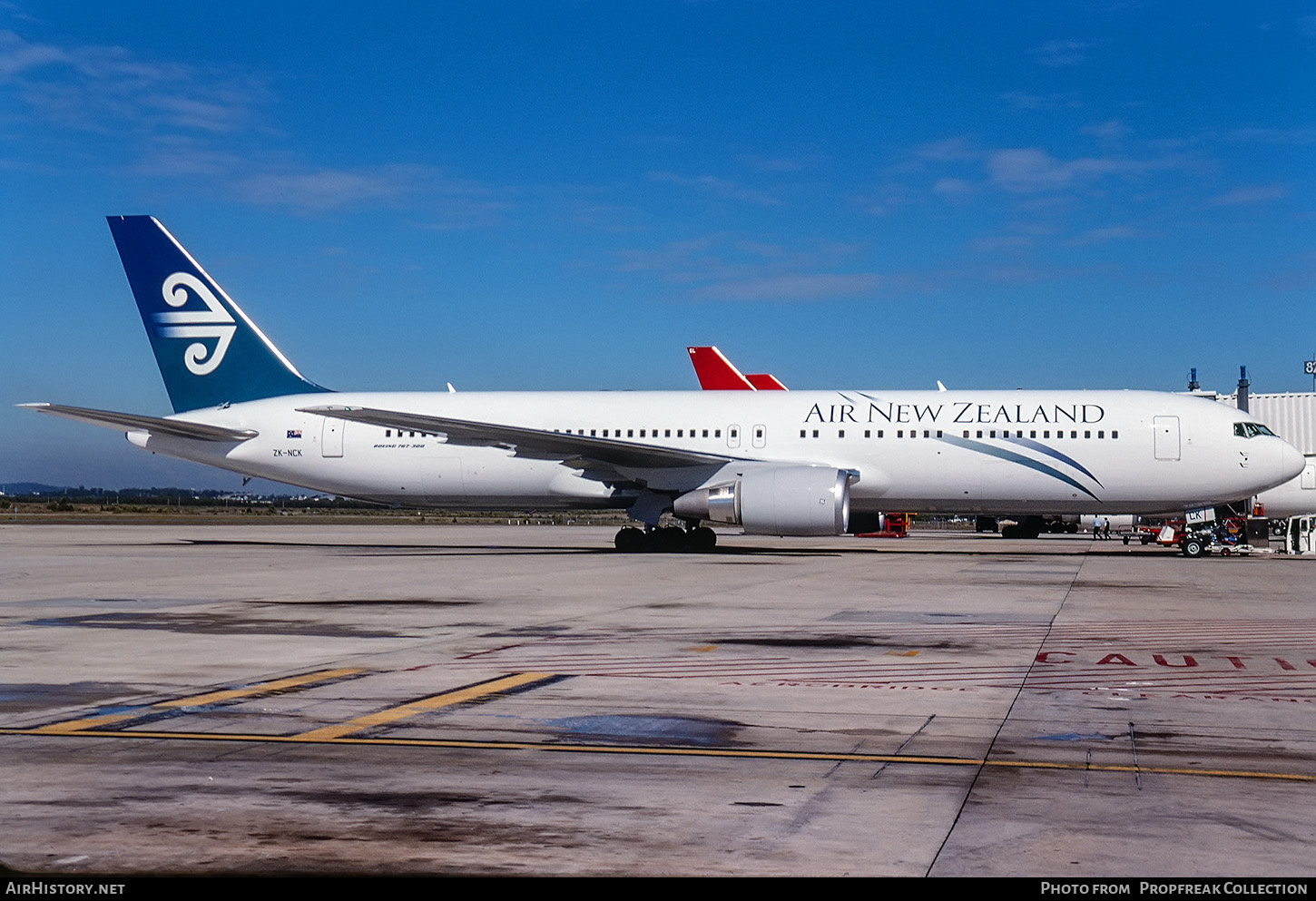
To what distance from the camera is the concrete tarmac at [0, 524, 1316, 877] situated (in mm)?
4680

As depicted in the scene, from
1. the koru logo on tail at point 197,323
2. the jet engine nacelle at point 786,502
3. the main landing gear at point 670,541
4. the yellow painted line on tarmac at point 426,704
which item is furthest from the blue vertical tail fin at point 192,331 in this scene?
the yellow painted line on tarmac at point 426,704

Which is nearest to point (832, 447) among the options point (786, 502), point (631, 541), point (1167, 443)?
point (786, 502)

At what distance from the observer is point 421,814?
5.17 meters

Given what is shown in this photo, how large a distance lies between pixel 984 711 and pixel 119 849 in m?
5.30

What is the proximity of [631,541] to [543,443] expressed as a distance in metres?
3.69

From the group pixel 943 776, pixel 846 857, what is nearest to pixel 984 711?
pixel 943 776

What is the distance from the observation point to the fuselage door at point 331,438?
3023cm

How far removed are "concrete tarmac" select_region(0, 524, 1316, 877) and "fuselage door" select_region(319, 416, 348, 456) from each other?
1433 cm

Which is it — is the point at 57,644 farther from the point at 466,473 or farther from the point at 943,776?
the point at 466,473

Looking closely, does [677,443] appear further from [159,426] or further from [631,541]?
[159,426]

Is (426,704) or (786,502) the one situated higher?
(786,502)

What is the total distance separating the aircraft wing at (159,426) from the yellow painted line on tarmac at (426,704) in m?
22.1

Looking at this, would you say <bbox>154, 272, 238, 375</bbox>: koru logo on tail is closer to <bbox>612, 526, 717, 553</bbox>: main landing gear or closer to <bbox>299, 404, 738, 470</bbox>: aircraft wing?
<bbox>299, 404, 738, 470</bbox>: aircraft wing

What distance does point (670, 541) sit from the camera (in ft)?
94.2
